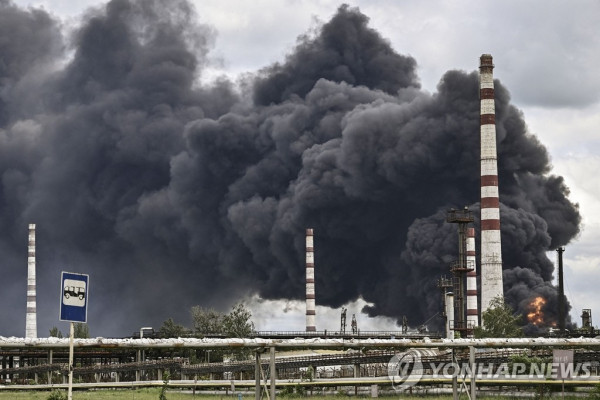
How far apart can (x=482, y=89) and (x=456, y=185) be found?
3407 cm

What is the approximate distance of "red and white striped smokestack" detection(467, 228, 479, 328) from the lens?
78125 millimetres

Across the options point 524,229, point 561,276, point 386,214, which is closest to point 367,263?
point 386,214

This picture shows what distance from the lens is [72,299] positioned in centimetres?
1474

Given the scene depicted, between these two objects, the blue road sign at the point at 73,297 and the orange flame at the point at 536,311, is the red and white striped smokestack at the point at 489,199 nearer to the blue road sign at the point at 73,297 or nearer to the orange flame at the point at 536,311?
the orange flame at the point at 536,311

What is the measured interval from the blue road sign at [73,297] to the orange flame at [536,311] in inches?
3005

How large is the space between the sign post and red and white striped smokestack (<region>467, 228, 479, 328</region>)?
2534 inches

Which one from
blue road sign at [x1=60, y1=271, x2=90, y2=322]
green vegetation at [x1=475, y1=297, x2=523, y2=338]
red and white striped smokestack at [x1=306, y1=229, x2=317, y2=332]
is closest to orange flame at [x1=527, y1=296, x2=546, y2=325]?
green vegetation at [x1=475, y1=297, x2=523, y2=338]

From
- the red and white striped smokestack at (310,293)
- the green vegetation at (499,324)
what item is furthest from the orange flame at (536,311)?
the red and white striped smokestack at (310,293)

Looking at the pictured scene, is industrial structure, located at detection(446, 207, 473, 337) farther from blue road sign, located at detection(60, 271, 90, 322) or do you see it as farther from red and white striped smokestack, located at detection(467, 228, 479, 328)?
blue road sign, located at detection(60, 271, 90, 322)

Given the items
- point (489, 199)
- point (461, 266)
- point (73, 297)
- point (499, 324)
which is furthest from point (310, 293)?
point (73, 297)

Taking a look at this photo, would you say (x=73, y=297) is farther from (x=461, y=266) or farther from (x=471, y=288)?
(x=471, y=288)

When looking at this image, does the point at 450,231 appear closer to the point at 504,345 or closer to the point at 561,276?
the point at 561,276

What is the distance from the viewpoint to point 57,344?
51.4 feet

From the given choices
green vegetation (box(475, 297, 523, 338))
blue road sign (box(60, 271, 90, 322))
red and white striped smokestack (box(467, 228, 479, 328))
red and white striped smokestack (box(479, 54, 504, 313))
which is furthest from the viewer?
red and white striped smokestack (box(467, 228, 479, 328))
